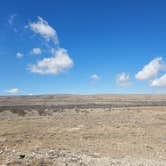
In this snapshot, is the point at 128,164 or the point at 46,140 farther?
the point at 46,140

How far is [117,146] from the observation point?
18.3 m

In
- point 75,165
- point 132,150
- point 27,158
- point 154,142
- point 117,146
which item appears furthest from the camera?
point 154,142

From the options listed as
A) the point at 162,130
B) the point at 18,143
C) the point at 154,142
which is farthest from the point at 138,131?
the point at 18,143

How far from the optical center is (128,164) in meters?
13.2

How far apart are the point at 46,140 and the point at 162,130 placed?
10416mm

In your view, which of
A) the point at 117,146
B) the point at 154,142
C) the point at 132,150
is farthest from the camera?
the point at 154,142

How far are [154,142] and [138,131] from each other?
16.8ft

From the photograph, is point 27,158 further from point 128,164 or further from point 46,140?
point 46,140

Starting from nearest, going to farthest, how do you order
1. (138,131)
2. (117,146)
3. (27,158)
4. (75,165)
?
(75,165)
(27,158)
(117,146)
(138,131)

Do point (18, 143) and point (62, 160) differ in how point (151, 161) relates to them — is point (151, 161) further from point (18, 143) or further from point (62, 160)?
A: point (18, 143)

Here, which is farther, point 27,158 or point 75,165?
point 27,158

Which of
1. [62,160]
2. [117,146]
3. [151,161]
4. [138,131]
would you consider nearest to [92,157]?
[62,160]

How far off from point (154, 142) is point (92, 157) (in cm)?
678

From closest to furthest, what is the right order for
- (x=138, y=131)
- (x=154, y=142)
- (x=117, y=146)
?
(x=117, y=146) < (x=154, y=142) < (x=138, y=131)
